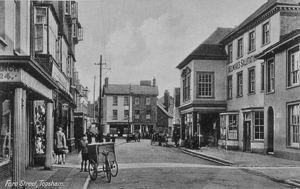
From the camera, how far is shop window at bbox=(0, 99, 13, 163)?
13609 mm

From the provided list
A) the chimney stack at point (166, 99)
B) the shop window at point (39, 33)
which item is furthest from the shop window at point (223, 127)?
the chimney stack at point (166, 99)

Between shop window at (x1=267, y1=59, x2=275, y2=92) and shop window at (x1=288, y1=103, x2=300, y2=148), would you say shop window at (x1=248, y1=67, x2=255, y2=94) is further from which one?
shop window at (x1=288, y1=103, x2=300, y2=148)

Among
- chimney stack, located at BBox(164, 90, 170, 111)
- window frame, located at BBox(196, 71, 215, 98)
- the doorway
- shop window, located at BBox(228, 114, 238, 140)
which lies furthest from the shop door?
chimney stack, located at BBox(164, 90, 170, 111)

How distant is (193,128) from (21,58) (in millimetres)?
28864

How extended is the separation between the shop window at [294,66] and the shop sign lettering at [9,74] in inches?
596

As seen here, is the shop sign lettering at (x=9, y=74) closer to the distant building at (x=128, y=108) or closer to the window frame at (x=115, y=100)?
the distant building at (x=128, y=108)

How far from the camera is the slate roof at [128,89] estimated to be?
79.8 m

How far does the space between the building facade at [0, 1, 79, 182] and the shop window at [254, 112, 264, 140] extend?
12665 millimetres

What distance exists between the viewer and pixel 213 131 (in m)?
38.7

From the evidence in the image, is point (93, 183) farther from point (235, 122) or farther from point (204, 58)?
point (204, 58)

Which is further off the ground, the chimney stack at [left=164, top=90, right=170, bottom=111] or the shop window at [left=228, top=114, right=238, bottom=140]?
the chimney stack at [left=164, top=90, right=170, bottom=111]

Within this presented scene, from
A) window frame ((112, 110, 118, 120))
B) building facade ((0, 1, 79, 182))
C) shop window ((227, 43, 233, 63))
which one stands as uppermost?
shop window ((227, 43, 233, 63))

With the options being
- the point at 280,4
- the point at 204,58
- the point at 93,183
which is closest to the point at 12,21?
the point at 93,183

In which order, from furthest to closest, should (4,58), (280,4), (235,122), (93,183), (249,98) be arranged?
(235,122) < (249,98) < (280,4) < (93,183) < (4,58)
